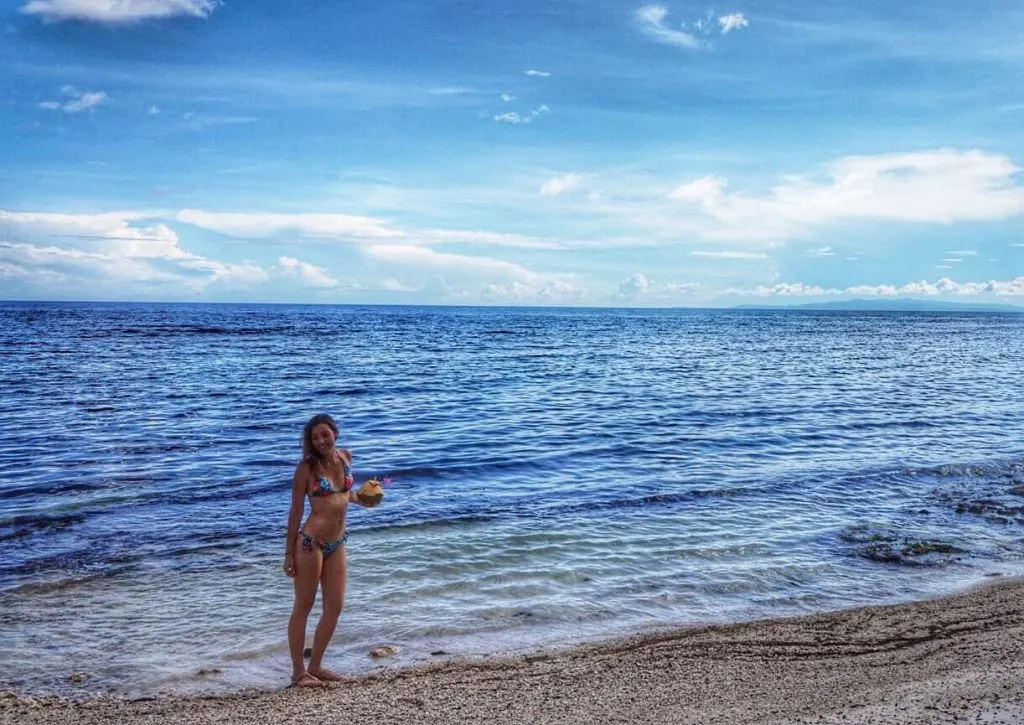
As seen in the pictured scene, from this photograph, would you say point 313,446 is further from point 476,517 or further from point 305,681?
point 476,517

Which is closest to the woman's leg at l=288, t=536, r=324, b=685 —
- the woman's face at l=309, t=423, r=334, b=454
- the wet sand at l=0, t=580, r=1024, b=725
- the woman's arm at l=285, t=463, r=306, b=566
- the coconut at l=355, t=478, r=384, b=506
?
Result: the woman's arm at l=285, t=463, r=306, b=566

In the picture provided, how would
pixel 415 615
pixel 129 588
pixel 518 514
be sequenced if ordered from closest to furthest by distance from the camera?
pixel 415 615
pixel 129 588
pixel 518 514

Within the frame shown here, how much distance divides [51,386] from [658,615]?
92.1 ft

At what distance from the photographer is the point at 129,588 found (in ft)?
29.0

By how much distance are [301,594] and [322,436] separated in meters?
1.39

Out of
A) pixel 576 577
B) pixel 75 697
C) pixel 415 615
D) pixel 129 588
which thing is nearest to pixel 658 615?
pixel 576 577

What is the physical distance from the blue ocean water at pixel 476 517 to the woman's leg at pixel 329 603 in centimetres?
40

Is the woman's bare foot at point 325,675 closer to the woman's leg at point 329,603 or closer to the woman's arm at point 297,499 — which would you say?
the woman's leg at point 329,603

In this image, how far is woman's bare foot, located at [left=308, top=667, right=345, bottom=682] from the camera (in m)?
6.43

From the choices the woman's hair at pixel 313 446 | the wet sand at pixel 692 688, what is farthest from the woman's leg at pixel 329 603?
the woman's hair at pixel 313 446

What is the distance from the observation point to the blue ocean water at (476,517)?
25.3ft

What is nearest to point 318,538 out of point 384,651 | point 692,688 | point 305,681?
point 305,681

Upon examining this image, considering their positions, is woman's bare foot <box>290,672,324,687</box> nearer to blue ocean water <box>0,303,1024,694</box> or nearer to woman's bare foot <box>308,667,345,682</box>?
woman's bare foot <box>308,667,345,682</box>

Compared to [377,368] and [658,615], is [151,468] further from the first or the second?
[377,368]
